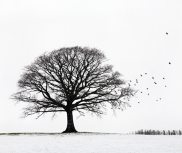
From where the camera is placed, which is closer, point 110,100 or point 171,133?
point 171,133

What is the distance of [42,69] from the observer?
37.7 m

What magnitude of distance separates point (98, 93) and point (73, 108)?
4173 mm
